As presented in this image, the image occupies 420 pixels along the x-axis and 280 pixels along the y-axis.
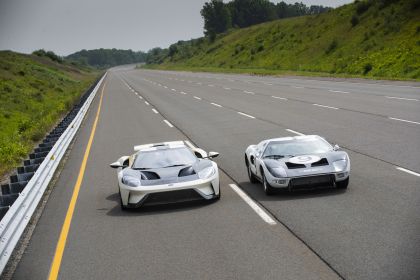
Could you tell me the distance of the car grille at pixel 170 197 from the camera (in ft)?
33.0

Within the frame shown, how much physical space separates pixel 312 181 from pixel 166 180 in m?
2.45

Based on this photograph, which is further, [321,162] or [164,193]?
[321,162]

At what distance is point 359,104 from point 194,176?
1760cm

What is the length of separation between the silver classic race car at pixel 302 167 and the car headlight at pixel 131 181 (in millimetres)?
2221

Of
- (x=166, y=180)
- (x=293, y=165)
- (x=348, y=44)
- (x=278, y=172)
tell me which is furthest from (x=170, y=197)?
(x=348, y=44)

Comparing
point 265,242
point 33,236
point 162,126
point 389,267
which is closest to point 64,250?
point 33,236

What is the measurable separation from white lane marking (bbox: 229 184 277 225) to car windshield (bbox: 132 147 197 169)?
40.6 inches

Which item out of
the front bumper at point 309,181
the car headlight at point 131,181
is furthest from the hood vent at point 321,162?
the car headlight at point 131,181

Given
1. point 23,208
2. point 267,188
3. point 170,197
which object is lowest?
point 267,188

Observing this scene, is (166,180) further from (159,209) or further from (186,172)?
(159,209)

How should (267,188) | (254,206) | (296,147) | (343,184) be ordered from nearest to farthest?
1. (254,206)
2. (343,184)
3. (267,188)
4. (296,147)

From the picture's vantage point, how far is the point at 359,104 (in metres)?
26.5

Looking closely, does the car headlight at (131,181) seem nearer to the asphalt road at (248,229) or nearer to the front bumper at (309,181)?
the asphalt road at (248,229)

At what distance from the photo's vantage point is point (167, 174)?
10.3m
